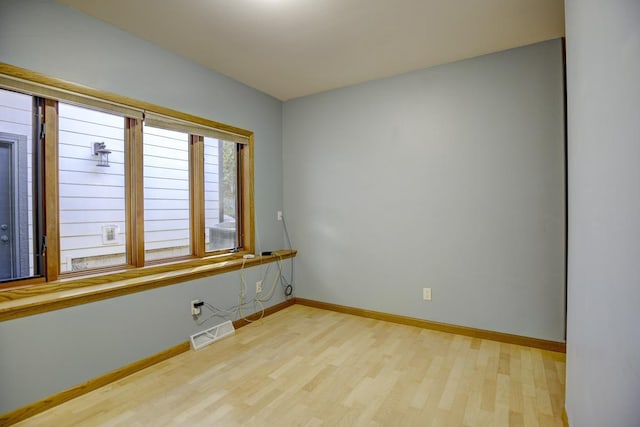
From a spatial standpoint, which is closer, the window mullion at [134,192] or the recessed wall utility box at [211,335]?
the window mullion at [134,192]

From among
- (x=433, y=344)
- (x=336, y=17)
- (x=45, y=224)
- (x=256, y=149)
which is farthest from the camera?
(x=256, y=149)

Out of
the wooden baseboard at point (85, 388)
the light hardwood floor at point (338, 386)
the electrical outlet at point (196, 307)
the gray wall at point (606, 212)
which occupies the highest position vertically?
the gray wall at point (606, 212)

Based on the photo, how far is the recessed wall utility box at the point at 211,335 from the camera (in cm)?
276

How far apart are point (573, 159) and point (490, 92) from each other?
151 centimetres

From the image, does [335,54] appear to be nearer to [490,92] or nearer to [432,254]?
[490,92]

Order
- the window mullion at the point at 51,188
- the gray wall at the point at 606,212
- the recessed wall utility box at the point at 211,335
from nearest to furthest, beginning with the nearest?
the gray wall at the point at 606,212 → the window mullion at the point at 51,188 → the recessed wall utility box at the point at 211,335

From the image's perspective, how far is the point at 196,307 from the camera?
9.25 ft

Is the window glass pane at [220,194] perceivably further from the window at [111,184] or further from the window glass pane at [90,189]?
the window glass pane at [90,189]

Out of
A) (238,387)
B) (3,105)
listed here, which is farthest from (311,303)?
(3,105)

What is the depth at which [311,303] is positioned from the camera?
12.8 ft

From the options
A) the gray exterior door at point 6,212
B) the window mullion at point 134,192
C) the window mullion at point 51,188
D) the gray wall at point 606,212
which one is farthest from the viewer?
the window mullion at point 134,192

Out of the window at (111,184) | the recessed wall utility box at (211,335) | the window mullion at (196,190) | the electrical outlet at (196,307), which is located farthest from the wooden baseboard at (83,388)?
the window mullion at (196,190)

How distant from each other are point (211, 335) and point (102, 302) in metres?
1.04

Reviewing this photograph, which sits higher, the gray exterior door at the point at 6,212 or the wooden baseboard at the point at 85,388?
the gray exterior door at the point at 6,212
